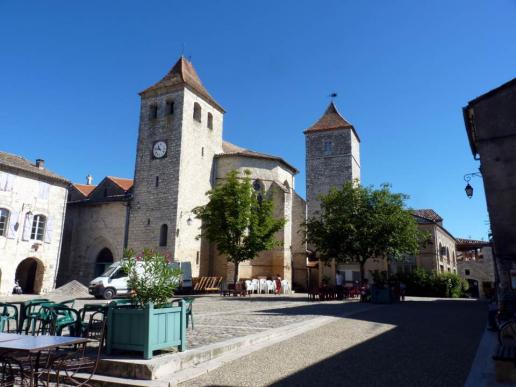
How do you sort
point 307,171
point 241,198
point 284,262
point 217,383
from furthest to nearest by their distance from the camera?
point 307,171 < point 284,262 < point 241,198 < point 217,383

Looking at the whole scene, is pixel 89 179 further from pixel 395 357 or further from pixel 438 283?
pixel 395 357

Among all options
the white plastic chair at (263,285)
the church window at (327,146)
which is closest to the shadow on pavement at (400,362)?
the white plastic chair at (263,285)

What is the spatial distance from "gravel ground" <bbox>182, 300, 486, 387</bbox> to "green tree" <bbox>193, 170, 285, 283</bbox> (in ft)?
44.1

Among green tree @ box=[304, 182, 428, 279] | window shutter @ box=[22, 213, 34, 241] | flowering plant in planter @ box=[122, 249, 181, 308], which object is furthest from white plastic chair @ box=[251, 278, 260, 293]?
flowering plant in planter @ box=[122, 249, 181, 308]

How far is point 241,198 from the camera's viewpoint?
2258 cm

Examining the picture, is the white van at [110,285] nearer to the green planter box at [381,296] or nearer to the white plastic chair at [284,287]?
the white plastic chair at [284,287]

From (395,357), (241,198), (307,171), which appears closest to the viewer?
(395,357)

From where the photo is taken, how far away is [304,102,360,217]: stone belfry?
36344 mm

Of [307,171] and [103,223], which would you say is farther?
[307,171]

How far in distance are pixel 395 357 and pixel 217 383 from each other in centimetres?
298

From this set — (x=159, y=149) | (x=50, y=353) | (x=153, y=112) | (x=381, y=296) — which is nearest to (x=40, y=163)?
(x=159, y=149)

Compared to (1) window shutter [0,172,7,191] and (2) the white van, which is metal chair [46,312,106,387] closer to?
(2) the white van

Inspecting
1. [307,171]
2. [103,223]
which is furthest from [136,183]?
[307,171]

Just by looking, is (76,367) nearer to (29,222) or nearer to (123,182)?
(29,222)
